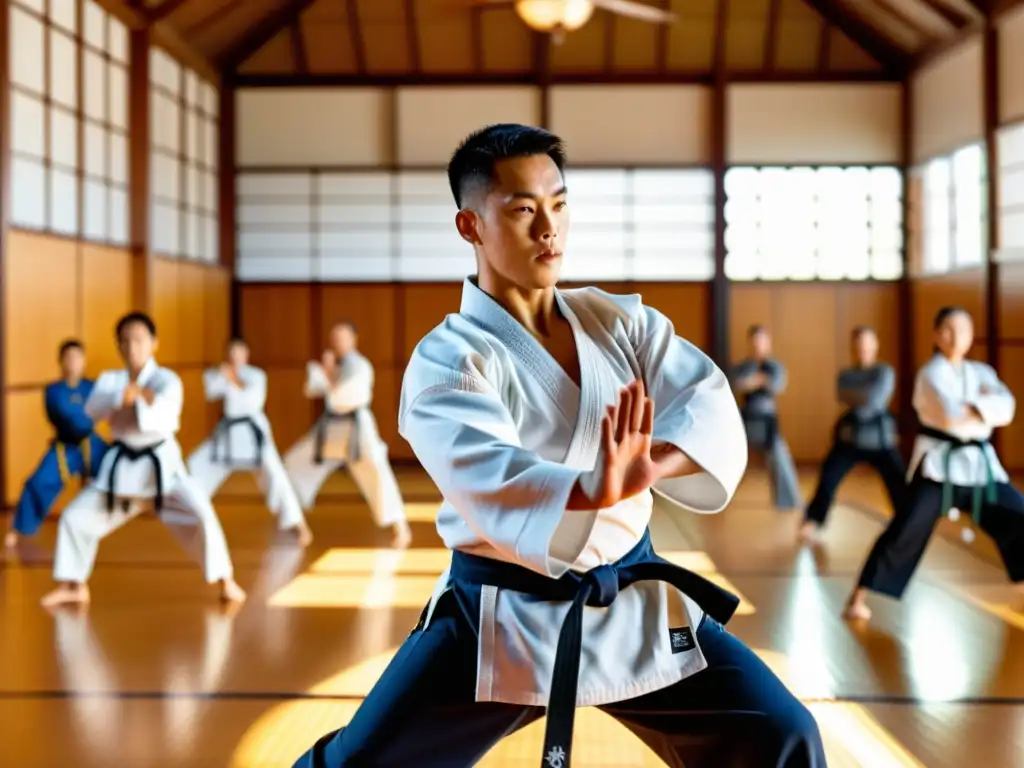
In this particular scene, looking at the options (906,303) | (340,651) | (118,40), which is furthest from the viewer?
(906,303)

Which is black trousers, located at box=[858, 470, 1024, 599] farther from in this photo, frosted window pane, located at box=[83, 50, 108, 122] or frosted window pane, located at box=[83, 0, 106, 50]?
frosted window pane, located at box=[83, 0, 106, 50]

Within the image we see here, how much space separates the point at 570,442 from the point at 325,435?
17.6 feet

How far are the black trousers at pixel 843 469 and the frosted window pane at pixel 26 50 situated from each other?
549 centimetres

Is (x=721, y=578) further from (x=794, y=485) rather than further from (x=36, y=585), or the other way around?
(x=36, y=585)

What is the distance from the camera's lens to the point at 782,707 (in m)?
1.64

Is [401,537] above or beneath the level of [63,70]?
beneath

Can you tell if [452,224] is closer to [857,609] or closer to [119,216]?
[119,216]

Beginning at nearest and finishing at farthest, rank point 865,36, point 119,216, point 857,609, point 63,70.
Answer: point 857,609 → point 63,70 → point 119,216 → point 865,36

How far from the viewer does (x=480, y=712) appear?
172 centimetres

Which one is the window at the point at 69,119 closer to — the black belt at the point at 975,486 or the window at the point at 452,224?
the window at the point at 452,224

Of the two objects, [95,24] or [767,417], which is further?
[95,24]

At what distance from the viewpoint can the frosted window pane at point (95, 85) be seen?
869 cm

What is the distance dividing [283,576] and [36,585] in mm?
1090

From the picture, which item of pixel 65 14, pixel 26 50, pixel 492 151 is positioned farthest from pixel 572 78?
pixel 492 151
